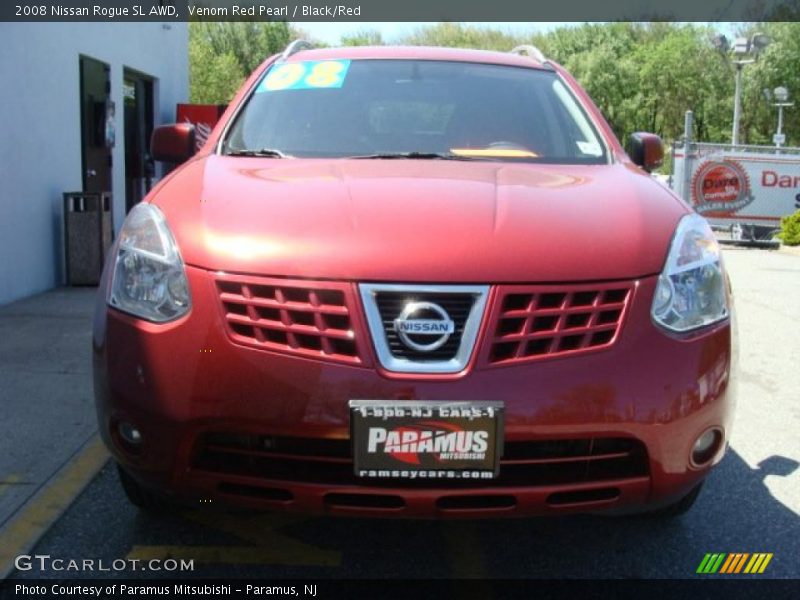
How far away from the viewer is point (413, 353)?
87.0 inches

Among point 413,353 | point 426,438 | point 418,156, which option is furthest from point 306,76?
point 426,438

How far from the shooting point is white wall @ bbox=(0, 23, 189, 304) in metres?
6.96

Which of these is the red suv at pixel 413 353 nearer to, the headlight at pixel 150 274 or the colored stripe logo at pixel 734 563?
the headlight at pixel 150 274

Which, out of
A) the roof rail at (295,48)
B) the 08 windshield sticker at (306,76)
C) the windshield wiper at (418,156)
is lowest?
the windshield wiper at (418,156)

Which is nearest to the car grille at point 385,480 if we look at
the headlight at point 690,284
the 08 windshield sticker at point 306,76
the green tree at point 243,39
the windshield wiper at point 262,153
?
the headlight at point 690,284

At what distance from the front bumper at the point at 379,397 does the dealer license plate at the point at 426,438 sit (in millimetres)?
34

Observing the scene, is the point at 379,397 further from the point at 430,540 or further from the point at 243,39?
the point at 243,39

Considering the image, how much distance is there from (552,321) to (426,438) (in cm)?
45

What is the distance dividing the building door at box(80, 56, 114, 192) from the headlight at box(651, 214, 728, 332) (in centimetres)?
767

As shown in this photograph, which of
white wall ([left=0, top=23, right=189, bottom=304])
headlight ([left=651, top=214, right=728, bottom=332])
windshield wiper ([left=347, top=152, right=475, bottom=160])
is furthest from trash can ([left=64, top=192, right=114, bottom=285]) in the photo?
headlight ([left=651, top=214, right=728, bottom=332])

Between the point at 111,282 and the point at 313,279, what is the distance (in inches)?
26.7

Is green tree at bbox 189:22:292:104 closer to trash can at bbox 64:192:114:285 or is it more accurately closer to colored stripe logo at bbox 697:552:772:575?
trash can at bbox 64:192:114:285

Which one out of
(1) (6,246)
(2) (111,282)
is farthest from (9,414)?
(1) (6,246)

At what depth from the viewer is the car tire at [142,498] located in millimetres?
2854
